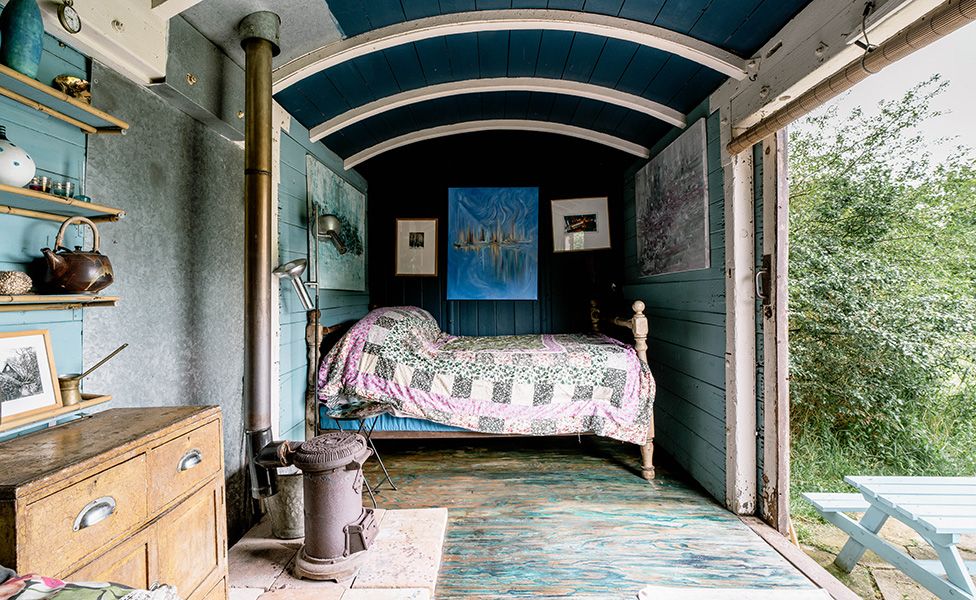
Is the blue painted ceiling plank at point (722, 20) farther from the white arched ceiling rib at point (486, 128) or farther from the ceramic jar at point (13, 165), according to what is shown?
the ceramic jar at point (13, 165)

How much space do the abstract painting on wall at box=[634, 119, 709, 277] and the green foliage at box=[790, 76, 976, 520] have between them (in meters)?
1.27

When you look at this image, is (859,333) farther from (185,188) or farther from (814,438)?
(185,188)

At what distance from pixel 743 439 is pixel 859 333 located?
1.96m

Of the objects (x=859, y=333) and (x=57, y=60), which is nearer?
(x=57, y=60)

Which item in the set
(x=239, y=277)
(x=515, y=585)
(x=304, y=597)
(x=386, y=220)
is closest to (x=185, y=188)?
(x=239, y=277)

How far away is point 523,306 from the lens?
452cm

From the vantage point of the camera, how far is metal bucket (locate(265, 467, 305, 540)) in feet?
7.07

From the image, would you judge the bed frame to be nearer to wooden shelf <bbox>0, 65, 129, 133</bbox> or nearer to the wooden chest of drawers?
the wooden chest of drawers

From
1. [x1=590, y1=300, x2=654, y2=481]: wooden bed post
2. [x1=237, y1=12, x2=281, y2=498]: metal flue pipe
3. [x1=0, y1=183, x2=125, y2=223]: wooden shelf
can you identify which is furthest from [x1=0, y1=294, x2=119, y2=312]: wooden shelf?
[x1=590, y1=300, x2=654, y2=481]: wooden bed post

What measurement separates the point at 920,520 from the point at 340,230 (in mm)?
3754

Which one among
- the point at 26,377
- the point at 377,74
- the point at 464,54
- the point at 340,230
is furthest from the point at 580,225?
the point at 26,377

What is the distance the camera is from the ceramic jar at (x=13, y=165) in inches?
44.8

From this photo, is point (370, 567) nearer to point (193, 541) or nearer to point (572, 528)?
point (193, 541)

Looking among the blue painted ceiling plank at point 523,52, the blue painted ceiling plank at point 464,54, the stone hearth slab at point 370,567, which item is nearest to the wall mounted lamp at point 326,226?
the blue painted ceiling plank at point 464,54
